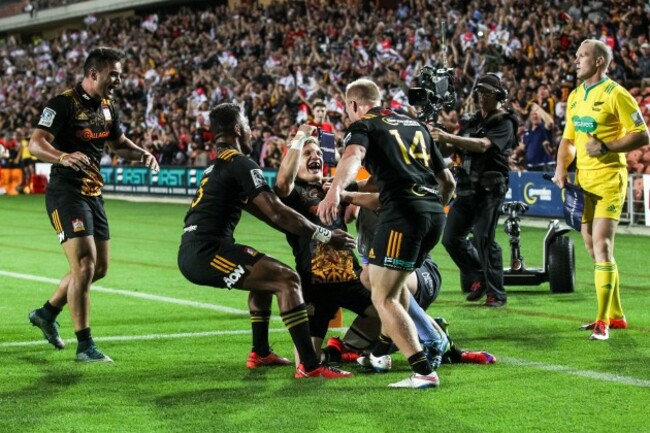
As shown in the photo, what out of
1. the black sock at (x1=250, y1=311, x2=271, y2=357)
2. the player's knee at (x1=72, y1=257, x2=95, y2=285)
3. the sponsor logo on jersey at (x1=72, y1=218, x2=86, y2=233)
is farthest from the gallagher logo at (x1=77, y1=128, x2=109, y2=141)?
the black sock at (x1=250, y1=311, x2=271, y2=357)


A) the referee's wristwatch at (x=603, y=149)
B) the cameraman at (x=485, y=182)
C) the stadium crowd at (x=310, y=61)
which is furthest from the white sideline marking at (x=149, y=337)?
the stadium crowd at (x=310, y=61)

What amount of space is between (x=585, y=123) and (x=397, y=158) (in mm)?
2741

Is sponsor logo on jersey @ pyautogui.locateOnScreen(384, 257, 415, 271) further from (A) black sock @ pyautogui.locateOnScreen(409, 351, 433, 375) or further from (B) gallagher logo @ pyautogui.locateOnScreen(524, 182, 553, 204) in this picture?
(B) gallagher logo @ pyautogui.locateOnScreen(524, 182, 553, 204)

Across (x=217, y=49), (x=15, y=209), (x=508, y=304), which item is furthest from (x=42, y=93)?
Answer: (x=508, y=304)

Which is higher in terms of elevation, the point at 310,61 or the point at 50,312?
the point at 310,61

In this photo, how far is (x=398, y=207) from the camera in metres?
6.79

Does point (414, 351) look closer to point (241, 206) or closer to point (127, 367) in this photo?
point (241, 206)

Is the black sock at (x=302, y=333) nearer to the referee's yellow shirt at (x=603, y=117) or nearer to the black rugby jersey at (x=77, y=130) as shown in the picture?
the black rugby jersey at (x=77, y=130)

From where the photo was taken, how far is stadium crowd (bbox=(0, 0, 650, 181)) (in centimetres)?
2377

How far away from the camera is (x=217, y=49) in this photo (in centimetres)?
3731

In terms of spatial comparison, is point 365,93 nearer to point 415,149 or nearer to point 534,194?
point 415,149

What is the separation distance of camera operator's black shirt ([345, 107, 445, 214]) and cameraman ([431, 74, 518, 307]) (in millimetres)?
3586

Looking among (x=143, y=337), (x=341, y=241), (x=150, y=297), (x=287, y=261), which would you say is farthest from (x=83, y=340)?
(x=287, y=261)

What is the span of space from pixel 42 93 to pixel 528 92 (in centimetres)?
2608
